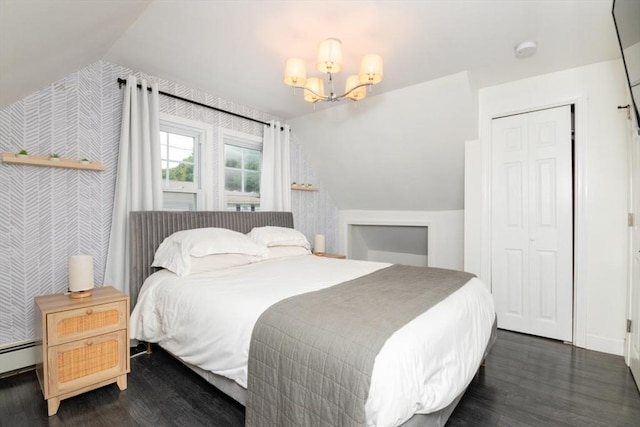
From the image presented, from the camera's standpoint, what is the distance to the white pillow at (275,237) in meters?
3.16

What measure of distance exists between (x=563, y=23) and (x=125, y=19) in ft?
9.65

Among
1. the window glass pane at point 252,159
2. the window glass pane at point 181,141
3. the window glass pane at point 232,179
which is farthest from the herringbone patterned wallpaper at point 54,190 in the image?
the window glass pane at point 252,159

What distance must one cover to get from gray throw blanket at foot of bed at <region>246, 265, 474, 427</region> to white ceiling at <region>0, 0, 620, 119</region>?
1.76 meters

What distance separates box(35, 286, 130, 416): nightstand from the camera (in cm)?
176

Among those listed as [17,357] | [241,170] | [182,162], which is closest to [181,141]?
[182,162]

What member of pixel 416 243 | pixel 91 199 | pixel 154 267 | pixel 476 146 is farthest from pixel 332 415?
pixel 416 243

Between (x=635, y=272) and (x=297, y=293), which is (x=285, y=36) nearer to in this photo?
(x=297, y=293)

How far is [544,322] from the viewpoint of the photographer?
2898 mm

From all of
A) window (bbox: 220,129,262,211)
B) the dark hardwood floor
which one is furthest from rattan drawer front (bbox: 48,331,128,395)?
window (bbox: 220,129,262,211)

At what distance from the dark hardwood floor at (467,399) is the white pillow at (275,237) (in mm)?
1310

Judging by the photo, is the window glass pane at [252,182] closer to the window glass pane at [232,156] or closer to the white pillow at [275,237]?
the window glass pane at [232,156]

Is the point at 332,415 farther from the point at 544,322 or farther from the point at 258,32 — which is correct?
the point at 544,322

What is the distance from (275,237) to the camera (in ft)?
10.6

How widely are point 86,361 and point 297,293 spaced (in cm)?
140
